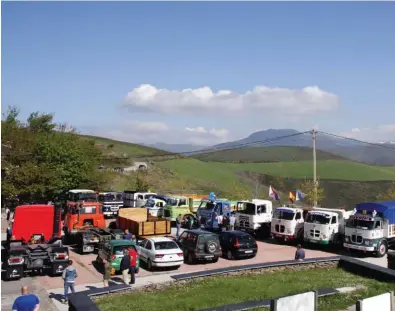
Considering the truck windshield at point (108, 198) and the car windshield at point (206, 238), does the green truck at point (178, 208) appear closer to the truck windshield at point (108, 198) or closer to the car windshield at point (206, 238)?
the truck windshield at point (108, 198)

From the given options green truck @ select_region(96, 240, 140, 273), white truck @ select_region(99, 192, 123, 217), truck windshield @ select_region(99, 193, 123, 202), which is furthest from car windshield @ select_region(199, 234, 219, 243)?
truck windshield @ select_region(99, 193, 123, 202)

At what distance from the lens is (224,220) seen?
32.1m

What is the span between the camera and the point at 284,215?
28703 mm

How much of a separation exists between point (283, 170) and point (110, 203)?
89.6m

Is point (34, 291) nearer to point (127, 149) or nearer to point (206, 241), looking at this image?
point (206, 241)

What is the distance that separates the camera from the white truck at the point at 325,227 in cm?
2653

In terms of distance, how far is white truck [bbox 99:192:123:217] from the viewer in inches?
1538

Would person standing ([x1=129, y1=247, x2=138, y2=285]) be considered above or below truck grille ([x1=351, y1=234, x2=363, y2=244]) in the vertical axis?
below

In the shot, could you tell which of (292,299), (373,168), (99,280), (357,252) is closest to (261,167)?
(373,168)

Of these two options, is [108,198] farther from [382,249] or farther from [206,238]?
[382,249]

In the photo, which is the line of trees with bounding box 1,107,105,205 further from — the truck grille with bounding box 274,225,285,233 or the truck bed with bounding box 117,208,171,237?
the truck grille with bounding box 274,225,285,233

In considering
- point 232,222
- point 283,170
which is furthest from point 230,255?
point 283,170

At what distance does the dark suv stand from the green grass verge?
2871 inches

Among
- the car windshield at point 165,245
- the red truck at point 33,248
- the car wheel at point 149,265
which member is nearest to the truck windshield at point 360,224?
the car windshield at point 165,245
